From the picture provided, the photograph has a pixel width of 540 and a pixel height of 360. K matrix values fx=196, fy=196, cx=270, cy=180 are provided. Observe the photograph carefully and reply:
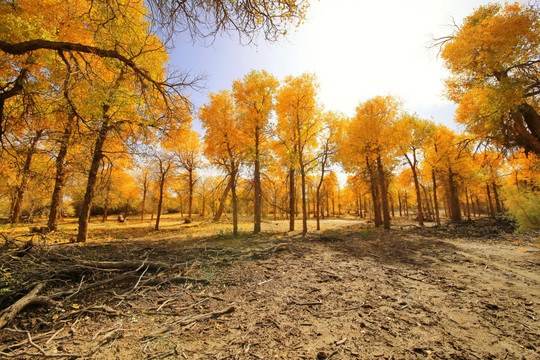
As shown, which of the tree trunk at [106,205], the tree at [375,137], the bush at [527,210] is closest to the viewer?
the bush at [527,210]

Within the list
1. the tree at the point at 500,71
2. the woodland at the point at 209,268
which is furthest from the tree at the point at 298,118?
the tree at the point at 500,71

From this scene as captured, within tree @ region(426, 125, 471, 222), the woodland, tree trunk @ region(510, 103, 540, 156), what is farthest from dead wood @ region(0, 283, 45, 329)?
tree @ region(426, 125, 471, 222)

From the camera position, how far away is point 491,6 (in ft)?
30.7

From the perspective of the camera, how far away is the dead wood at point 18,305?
7.73 feet

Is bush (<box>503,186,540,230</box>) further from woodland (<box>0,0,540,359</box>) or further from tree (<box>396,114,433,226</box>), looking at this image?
tree (<box>396,114,433,226</box>)

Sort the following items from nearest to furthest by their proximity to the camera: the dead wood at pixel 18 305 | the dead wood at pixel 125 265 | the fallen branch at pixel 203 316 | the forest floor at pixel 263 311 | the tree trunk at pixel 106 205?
1. the forest floor at pixel 263 311
2. the dead wood at pixel 18 305
3. the fallen branch at pixel 203 316
4. the dead wood at pixel 125 265
5. the tree trunk at pixel 106 205

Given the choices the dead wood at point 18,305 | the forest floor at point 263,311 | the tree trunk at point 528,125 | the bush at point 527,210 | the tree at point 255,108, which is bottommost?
the forest floor at point 263,311

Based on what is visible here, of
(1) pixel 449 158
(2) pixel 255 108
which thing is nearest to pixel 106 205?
(2) pixel 255 108

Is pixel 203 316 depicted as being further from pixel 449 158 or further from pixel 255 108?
pixel 449 158

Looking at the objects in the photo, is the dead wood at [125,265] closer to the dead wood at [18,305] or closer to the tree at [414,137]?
the dead wood at [18,305]

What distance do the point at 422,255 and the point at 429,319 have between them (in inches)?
195

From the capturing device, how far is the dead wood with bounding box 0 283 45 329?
2355 mm

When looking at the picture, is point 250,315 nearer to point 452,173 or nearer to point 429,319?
point 429,319

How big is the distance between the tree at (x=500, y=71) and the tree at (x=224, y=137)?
1175 centimetres
